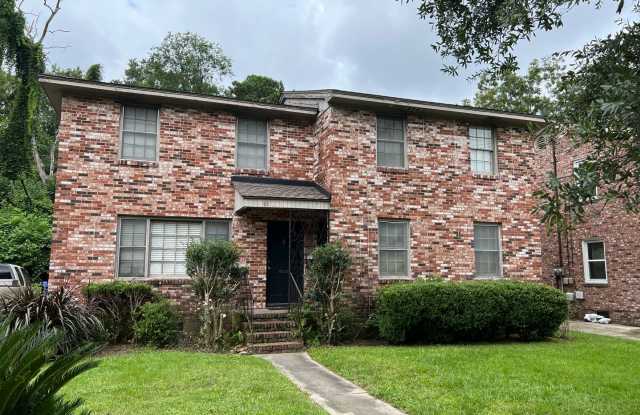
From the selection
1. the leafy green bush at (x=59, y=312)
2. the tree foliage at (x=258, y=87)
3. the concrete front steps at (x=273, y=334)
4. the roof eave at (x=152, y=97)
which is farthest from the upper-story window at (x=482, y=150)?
the tree foliage at (x=258, y=87)

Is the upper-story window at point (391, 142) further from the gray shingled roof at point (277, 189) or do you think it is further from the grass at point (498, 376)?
the grass at point (498, 376)

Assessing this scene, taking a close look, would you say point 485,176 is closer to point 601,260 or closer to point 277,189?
point 277,189

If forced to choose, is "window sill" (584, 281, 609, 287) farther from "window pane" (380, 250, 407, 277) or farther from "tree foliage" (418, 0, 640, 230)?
"tree foliage" (418, 0, 640, 230)

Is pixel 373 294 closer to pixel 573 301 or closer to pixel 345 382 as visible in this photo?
pixel 345 382

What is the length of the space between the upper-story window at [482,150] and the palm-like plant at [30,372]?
1258cm

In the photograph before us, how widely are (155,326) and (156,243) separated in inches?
97.9

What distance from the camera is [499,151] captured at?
547 inches

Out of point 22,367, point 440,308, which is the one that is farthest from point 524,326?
point 22,367

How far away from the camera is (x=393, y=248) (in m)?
12.6

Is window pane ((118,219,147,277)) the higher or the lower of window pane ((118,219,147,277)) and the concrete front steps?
the higher

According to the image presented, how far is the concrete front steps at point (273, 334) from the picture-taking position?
988 centimetres

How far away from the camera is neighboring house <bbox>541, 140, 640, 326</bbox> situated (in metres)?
15.3

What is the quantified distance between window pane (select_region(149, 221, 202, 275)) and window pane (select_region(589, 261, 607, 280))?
13522 mm

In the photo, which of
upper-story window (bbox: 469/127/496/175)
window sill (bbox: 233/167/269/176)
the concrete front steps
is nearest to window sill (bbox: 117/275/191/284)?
the concrete front steps
